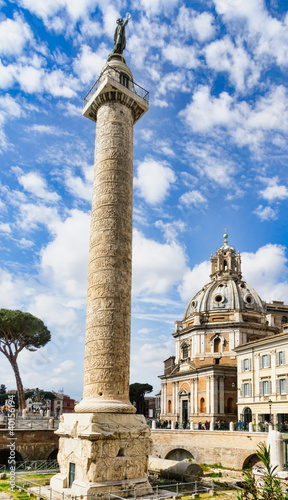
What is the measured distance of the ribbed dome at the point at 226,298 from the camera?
174 feet

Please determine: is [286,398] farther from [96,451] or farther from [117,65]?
[117,65]

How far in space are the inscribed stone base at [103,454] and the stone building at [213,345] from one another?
2836cm

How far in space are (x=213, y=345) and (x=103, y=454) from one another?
3580cm

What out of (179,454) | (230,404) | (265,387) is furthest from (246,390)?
(179,454)

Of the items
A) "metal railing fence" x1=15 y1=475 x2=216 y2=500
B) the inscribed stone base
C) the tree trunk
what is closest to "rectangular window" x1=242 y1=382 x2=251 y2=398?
"metal railing fence" x1=15 y1=475 x2=216 y2=500

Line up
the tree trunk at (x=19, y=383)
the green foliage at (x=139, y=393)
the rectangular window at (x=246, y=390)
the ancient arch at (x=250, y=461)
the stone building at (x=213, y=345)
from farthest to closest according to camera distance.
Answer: the green foliage at (x=139, y=393)
the stone building at (x=213, y=345)
the tree trunk at (x=19, y=383)
the rectangular window at (x=246, y=390)
the ancient arch at (x=250, y=461)

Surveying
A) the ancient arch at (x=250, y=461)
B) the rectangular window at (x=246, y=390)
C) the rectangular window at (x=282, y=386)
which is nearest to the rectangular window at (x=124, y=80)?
the ancient arch at (x=250, y=461)

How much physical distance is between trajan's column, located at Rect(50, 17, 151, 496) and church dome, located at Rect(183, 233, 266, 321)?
34388 mm

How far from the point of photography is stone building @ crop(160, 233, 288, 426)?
1793 inches

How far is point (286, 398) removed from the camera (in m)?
32.3

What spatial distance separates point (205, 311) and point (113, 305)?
35863 mm

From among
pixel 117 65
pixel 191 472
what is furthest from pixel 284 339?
pixel 117 65

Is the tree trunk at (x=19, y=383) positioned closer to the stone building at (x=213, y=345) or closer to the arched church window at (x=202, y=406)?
the stone building at (x=213, y=345)

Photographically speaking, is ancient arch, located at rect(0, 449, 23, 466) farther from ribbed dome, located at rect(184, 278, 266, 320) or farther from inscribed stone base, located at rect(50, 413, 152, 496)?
ribbed dome, located at rect(184, 278, 266, 320)
